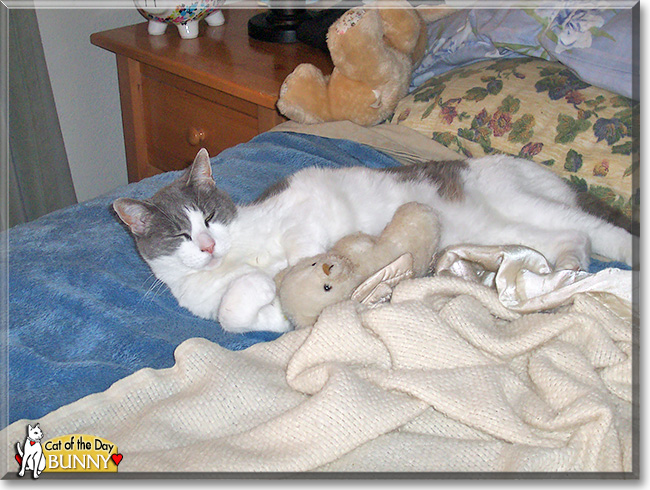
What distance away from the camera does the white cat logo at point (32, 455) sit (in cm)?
91

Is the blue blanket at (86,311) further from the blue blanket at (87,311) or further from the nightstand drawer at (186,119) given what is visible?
the nightstand drawer at (186,119)

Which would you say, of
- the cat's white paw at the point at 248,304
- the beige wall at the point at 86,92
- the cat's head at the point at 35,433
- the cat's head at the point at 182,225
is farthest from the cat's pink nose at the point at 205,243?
the beige wall at the point at 86,92

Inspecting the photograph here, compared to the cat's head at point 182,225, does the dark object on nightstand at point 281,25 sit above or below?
above

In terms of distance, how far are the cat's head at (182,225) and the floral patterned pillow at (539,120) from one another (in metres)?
0.74

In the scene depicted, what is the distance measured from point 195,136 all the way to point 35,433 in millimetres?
1676

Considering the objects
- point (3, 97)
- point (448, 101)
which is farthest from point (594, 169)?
point (3, 97)

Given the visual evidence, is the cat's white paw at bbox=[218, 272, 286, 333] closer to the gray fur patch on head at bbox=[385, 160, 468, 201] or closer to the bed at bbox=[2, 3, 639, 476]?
the bed at bbox=[2, 3, 639, 476]

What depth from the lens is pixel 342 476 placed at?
85 centimetres

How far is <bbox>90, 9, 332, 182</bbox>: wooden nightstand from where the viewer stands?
7.08 feet

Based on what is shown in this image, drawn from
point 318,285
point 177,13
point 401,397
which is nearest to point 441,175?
point 318,285

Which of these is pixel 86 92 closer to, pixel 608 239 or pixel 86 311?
pixel 86 311

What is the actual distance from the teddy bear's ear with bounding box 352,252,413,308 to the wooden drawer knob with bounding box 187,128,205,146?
1552mm

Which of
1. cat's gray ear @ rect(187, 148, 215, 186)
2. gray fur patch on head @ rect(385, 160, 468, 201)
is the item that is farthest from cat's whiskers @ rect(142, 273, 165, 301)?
gray fur patch on head @ rect(385, 160, 468, 201)

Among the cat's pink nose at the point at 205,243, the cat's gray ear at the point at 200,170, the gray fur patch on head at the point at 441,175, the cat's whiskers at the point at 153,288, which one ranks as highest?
the cat's gray ear at the point at 200,170
